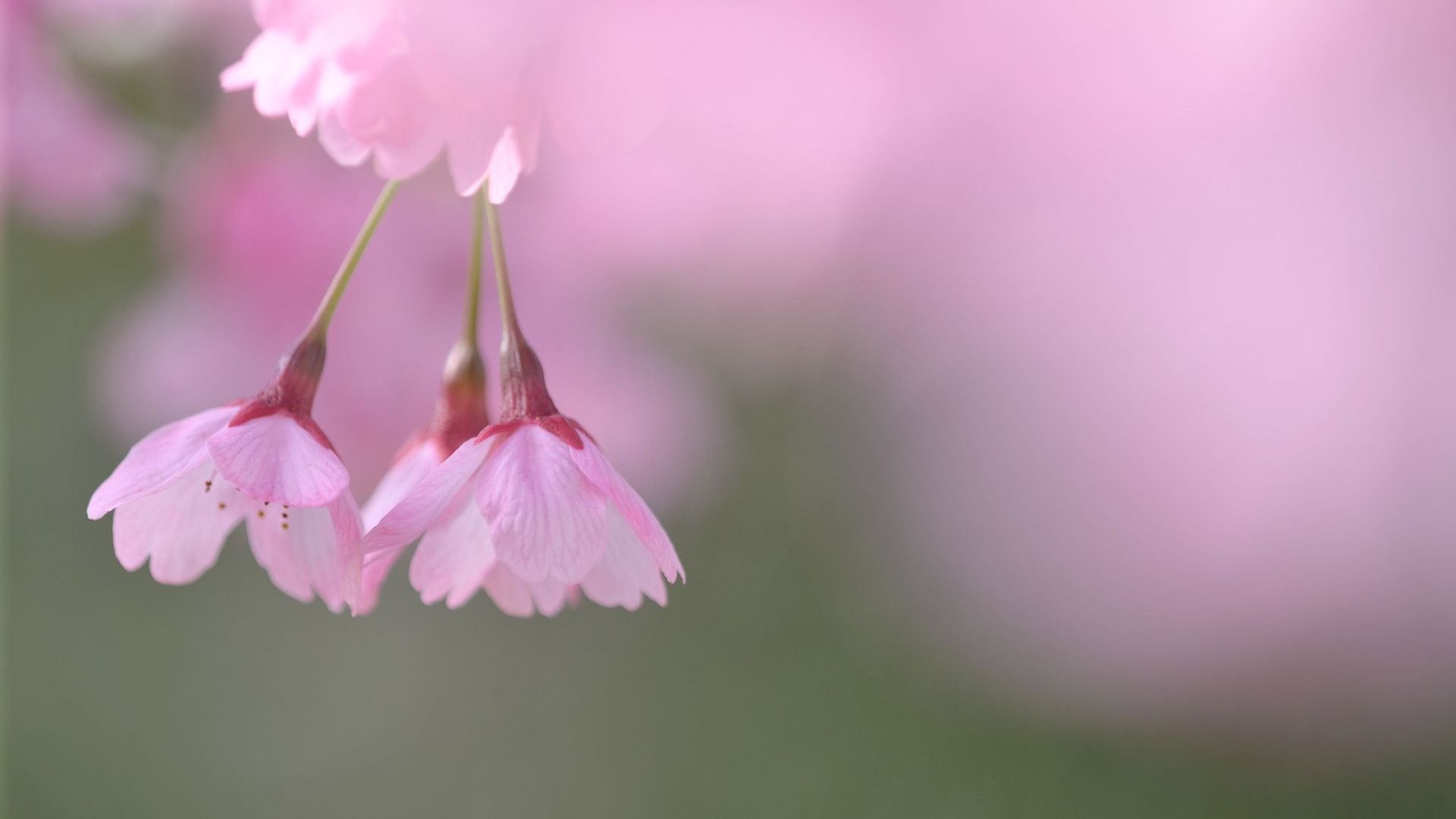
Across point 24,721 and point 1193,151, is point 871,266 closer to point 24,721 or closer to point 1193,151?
point 1193,151

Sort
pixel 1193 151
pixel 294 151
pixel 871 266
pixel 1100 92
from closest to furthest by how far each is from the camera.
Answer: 1. pixel 294 151
2. pixel 1100 92
3. pixel 1193 151
4. pixel 871 266

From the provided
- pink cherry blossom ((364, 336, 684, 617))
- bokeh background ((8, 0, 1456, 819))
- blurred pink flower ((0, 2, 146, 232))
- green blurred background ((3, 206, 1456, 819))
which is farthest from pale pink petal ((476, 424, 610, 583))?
green blurred background ((3, 206, 1456, 819))

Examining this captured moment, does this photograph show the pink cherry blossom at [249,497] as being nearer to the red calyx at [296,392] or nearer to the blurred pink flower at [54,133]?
the red calyx at [296,392]

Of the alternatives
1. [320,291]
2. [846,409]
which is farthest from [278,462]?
[846,409]

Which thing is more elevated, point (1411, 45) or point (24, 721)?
point (1411, 45)

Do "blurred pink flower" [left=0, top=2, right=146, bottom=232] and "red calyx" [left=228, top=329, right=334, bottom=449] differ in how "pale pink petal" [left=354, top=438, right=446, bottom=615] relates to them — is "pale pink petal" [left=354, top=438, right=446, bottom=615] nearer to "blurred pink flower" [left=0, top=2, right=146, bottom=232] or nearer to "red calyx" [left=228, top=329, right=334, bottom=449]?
"red calyx" [left=228, top=329, right=334, bottom=449]

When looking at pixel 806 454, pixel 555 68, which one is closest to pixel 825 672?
pixel 806 454

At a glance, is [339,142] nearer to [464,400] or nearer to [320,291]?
[464,400]
